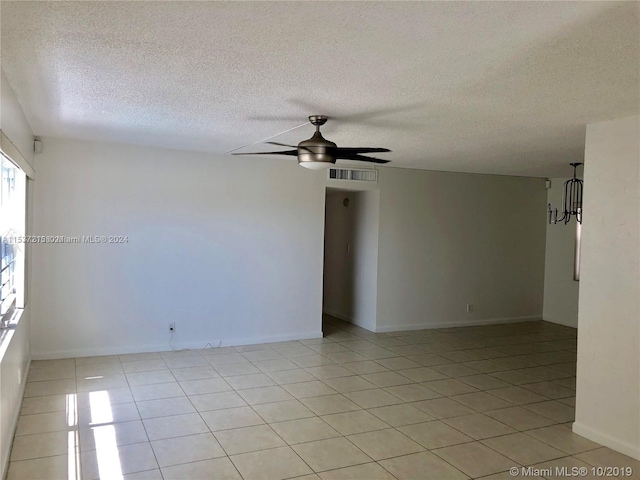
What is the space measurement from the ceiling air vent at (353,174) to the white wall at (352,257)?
0.25 meters

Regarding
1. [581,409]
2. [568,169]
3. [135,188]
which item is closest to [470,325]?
[568,169]

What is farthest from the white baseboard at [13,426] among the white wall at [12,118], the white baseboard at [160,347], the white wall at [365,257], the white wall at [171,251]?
the white wall at [365,257]

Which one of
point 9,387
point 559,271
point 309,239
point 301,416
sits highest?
point 309,239

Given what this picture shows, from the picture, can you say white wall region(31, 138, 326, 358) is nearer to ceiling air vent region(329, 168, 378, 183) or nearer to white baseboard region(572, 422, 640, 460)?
ceiling air vent region(329, 168, 378, 183)

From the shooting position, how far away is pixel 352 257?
7.89 m

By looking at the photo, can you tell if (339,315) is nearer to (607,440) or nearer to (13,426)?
(607,440)

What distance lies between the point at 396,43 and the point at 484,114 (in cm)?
161

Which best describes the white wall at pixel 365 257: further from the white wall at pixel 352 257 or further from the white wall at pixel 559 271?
the white wall at pixel 559 271

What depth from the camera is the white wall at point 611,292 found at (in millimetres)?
3512

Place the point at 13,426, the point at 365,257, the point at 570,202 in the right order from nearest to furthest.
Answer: the point at 13,426 < the point at 365,257 < the point at 570,202

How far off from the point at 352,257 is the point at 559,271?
139 inches

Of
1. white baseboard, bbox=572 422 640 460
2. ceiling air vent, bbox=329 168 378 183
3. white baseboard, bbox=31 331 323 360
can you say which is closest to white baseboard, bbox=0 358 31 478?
white baseboard, bbox=31 331 323 360

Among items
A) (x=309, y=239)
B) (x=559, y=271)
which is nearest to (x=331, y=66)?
(x=309, y=239)

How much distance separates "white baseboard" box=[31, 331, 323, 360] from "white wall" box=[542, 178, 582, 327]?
4263 millimetres
